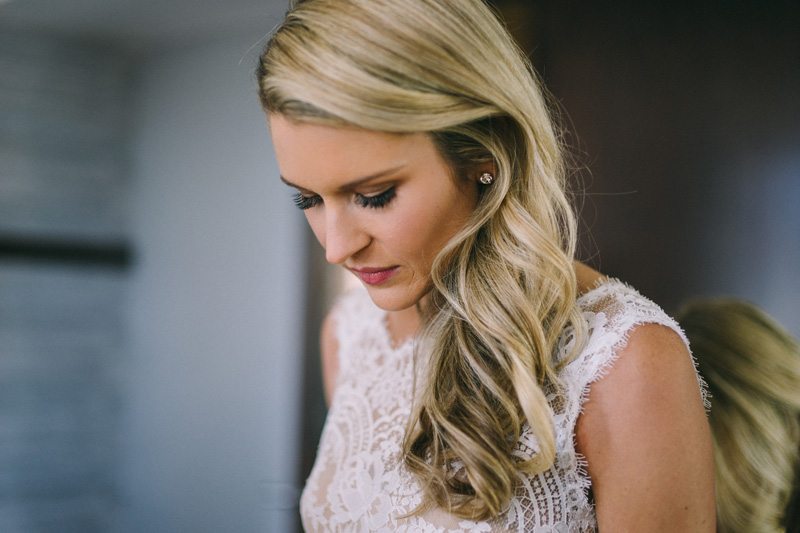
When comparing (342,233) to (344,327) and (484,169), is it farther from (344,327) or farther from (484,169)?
(344,327)

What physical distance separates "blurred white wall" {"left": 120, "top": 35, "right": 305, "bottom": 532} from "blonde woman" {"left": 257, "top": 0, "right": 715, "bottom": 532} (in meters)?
0.91

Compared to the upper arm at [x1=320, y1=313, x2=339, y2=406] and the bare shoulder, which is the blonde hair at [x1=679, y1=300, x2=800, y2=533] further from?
the upper arm at [x1=320, y1=313, x2=339, y2=406]

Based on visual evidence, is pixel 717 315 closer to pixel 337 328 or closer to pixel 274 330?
pixel 337 328

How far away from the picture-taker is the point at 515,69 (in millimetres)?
774

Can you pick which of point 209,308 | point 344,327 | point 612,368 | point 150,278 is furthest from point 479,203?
point 150,278

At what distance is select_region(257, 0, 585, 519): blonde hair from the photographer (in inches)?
27.1

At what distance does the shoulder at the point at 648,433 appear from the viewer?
2.31 feet


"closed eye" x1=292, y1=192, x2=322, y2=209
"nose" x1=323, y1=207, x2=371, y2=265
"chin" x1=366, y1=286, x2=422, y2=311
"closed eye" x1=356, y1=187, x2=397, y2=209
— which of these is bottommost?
"chin" x1=366, y1=286, x2=422, y2=311

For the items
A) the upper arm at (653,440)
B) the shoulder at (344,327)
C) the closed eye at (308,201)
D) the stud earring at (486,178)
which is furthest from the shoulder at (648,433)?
the shoulder at (344,327)

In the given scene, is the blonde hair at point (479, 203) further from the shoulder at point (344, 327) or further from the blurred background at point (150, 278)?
the blurred background at point (150, 278)

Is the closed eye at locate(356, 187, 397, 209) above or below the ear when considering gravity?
below

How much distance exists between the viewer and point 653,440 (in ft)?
2.30

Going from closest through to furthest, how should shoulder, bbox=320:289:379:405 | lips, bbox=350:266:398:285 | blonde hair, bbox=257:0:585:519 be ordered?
blonde hair, bbox=257:0:585:519, lips, bbox=350:266:398:285, shoulder, bbox=320:289:379:405

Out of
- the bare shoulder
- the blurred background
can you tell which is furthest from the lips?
the blurred background
